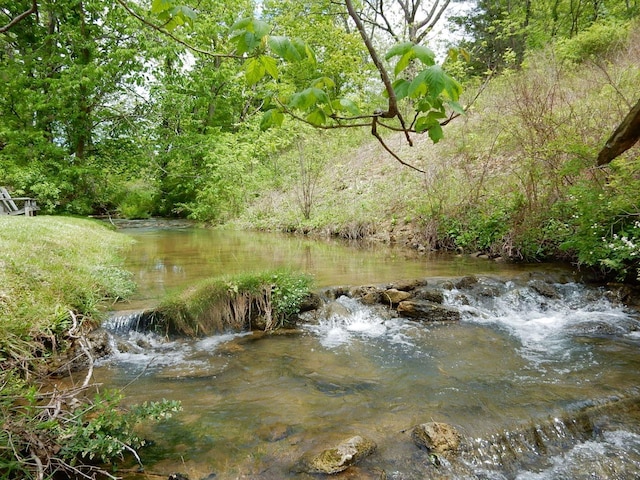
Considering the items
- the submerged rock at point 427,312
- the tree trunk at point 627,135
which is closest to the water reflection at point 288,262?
the submerged rock at point 427,312

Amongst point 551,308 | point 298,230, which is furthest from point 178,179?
point 551,308

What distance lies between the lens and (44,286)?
4801mm

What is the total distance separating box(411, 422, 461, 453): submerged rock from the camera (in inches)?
122

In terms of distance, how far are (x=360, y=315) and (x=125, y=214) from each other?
2330cm

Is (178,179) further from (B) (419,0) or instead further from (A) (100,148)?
(B) (419,0)

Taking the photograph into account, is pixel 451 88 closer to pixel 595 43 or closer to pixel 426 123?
pixel 426 123

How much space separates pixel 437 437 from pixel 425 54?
2.90m

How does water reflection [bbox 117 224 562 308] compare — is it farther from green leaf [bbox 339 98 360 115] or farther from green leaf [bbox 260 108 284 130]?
green leaf [bbox 339 98 360 115]

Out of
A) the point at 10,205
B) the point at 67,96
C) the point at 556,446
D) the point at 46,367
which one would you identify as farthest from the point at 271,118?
the point at 67,96

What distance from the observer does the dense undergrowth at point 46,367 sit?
2375 millimetres

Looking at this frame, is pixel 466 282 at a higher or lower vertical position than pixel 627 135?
lower

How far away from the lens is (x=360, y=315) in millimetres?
→ 6449

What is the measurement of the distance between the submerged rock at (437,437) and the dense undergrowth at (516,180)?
4.95 meters

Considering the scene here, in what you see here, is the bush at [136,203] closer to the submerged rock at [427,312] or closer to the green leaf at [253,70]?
the submerged rock at [427,312]
